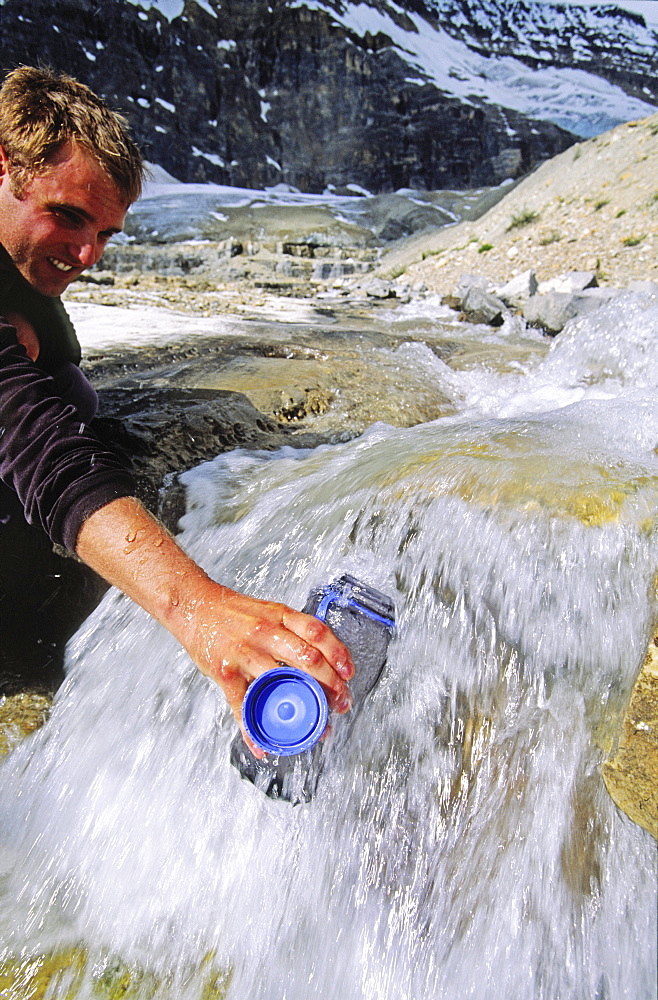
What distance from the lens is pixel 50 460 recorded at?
1.18 metres

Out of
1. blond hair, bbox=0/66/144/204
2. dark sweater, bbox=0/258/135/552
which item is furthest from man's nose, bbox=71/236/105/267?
dark sweater, bbox=0/258/135/552

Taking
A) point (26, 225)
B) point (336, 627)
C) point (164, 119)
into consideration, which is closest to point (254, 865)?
point (336, 627)

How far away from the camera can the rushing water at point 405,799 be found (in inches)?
47.1

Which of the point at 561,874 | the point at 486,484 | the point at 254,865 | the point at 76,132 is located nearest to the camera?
the point at 561,874

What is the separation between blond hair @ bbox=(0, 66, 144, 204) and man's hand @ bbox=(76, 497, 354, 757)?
1102mm

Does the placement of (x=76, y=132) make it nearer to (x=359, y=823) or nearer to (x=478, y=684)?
(x=478, y=684)

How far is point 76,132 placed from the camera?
157cm

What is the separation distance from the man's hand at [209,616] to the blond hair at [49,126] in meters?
1.10

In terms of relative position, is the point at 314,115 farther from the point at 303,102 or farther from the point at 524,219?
the point at 524,219

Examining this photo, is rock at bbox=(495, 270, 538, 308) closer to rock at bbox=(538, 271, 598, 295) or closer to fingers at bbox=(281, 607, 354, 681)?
rock at bbox=(538, 271, 598, 295)

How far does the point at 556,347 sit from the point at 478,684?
425 centimetres

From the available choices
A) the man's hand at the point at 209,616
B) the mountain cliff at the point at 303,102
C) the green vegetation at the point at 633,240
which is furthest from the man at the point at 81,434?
the mountain cliff at the point at 303,102

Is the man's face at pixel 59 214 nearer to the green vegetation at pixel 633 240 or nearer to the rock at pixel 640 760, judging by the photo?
the rock at pixel 640 760

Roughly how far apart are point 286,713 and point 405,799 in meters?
0.61
